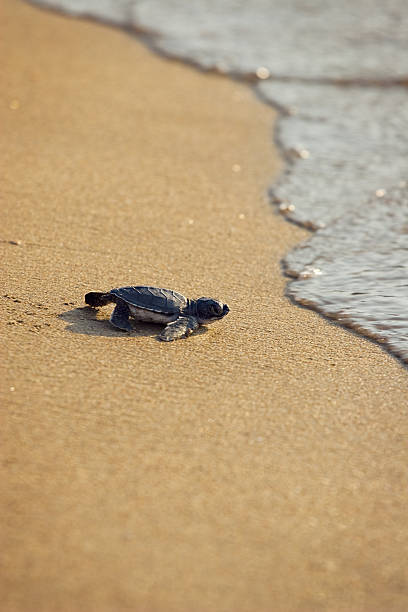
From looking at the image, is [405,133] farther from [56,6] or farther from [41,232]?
[56,6]

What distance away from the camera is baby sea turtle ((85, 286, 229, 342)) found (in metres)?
3.22

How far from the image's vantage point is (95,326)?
3242 mm

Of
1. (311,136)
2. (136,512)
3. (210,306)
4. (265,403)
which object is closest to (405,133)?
(311,136)

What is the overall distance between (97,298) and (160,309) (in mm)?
288

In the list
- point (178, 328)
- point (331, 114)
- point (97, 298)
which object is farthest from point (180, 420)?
point (331, 114)

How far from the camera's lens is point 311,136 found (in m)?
6.42

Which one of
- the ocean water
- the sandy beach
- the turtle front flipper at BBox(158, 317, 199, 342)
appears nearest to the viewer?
the sandy beach

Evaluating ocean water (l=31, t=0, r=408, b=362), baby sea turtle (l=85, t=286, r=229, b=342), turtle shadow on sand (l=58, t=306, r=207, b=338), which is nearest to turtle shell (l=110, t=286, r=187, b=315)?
baby sea turtle (l=85, t=286, r=229, b=342)

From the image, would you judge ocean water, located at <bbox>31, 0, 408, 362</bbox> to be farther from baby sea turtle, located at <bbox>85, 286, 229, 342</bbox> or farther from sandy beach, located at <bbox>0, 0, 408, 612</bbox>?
baby sea turtle, located at <bbox>85, 286, 229, 342</bbox>

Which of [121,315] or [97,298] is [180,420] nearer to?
[121,315]

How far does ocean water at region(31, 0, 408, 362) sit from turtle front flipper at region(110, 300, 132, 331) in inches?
38.7

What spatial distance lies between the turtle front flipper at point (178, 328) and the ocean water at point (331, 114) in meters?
0.78

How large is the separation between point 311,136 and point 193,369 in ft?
13.0

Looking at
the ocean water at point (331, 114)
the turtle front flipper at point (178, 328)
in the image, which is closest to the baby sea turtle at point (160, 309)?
the turtle front flipper at point (178, 328)
